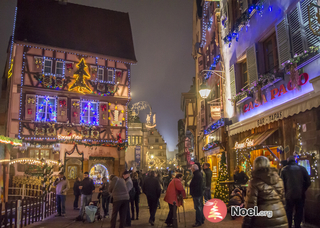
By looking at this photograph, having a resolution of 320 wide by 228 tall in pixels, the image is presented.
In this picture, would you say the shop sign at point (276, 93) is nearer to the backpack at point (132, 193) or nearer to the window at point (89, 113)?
the backpack at point (132, 193)

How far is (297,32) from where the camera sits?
27.1 ft

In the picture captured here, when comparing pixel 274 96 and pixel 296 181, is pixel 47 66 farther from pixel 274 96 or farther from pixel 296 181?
pixel 296 181

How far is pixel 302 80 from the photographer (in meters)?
7.94

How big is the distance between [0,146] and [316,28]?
1455 cm

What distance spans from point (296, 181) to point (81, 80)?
21282 millimetres

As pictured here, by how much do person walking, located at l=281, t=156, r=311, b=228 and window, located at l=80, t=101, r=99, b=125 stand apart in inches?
803

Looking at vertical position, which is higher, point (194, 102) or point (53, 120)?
point (194, 102)

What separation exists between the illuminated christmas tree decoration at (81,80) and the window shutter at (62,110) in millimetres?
1168

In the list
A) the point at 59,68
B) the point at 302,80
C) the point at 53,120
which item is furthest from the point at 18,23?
the point at 302,80

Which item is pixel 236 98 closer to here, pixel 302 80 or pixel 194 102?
pixel 302 80

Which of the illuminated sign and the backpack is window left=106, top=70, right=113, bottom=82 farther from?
the backpack

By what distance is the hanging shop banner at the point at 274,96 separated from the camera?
26.0 ft

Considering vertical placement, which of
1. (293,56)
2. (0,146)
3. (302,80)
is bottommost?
(0,146)

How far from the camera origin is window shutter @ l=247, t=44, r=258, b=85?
Answer: 1104 centimetres
